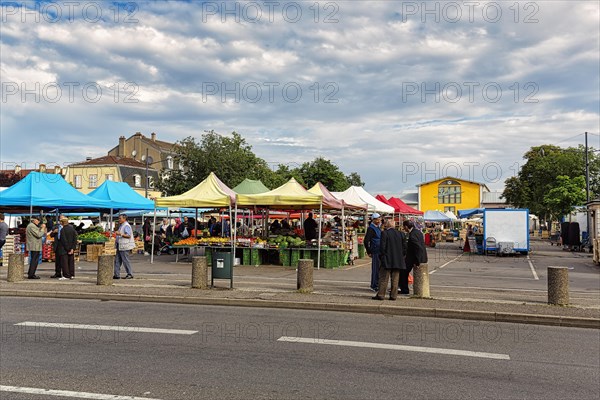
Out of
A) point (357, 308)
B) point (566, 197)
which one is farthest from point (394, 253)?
point (566, 197)

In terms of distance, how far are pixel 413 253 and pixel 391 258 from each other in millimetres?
1286

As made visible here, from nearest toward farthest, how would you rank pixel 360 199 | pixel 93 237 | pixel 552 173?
pixel 93 237 → pixel 360 199 → pixel 552 173

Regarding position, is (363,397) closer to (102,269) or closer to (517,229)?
(102,269)

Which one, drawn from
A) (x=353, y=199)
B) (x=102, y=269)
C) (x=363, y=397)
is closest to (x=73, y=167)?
(x=353, y=199)

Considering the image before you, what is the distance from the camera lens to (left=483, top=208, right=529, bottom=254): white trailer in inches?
1229

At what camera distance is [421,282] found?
1287 centimetres

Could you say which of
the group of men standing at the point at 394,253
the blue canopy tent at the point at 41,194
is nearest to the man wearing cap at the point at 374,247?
the group of men standing at the point at 394,253

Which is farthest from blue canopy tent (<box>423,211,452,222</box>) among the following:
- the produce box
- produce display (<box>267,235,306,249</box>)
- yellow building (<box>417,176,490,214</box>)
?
yellow building (<box>417,176,490,214</box>)

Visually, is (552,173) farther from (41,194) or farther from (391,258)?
(391,258)

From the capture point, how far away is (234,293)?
13352 millimetres

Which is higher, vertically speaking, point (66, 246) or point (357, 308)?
point (66, 246)

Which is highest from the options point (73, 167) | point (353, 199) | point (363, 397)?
point (73, 167)

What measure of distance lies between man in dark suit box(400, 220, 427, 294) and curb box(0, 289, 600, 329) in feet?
6.63

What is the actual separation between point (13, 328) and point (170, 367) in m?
4.02
